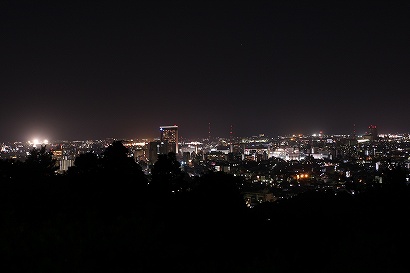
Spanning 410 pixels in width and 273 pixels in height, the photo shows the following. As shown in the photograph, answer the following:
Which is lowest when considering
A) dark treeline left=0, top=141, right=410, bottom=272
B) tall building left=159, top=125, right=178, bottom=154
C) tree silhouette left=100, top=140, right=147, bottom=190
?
dark treeline left=0, top=141, right=410, bottom=272

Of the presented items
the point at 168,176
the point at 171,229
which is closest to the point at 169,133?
the point at 168,176

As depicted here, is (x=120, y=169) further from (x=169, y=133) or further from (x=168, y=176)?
(x=169, y=133)

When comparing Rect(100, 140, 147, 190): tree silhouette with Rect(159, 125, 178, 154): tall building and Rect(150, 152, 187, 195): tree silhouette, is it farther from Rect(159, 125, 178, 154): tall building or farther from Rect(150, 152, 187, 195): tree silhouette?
Rect(159, 125, 178, 154): tall building

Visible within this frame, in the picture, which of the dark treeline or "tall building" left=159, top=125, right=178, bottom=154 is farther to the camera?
"tall building" left=159, top=125, right=178, bottom=154

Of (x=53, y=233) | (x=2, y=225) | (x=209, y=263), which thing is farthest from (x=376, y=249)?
(x=2, y=225)

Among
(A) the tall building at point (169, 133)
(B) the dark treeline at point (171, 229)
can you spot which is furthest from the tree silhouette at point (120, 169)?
(A) the tall building at point (169, 133)

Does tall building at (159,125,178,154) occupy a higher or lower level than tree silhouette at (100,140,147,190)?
higher

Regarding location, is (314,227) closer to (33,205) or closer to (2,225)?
(33,205)

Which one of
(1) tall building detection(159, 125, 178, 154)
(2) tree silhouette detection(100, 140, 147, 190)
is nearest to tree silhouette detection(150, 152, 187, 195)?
(2) tree silhouette detection(100, 140, 147, 190)
